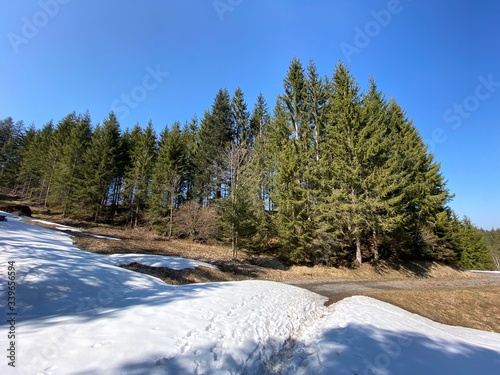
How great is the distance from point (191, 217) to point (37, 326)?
19.5m

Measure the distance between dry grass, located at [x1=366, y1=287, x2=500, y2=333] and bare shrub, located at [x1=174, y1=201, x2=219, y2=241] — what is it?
15301 mm

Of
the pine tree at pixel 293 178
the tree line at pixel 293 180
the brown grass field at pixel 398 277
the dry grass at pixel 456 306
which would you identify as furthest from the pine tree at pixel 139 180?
the dry grass at pixel 456 306

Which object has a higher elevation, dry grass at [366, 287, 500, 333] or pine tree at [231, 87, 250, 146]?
pine tree at [231, 87, 250, 146]

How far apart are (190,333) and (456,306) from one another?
10.6 meters

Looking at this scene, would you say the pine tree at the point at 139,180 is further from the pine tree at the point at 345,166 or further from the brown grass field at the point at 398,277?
the pine tree at the point at 345,166

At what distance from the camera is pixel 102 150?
31.5 meters

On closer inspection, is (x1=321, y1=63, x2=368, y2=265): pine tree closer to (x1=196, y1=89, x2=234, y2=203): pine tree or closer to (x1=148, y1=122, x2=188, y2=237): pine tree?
(x1=196, y1=89, x2=234, y2=203): pine tree

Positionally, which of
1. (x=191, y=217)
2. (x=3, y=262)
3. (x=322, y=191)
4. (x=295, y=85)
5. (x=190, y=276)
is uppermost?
(x=295, y=85)

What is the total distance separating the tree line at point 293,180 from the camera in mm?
18547

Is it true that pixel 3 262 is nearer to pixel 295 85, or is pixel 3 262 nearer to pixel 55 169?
pixel 295 85

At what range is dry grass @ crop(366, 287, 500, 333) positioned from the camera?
8.39 m

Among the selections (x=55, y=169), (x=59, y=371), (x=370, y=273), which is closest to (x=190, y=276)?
(x=59, y=371)

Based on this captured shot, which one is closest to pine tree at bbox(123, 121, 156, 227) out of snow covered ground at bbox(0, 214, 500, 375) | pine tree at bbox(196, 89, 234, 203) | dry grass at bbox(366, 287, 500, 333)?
pine tree at bbox(196, 89, 234, 203)

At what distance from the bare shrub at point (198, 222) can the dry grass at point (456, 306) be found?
602 inches
